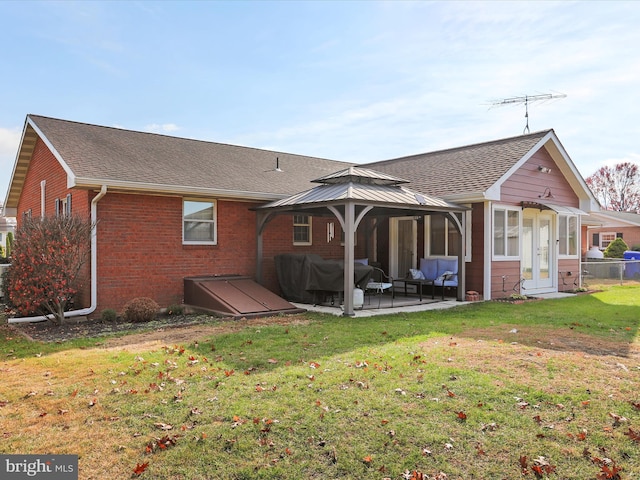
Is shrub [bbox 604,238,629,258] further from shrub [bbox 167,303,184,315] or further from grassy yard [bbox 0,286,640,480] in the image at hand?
shrub [bbox 167,303,184,315]

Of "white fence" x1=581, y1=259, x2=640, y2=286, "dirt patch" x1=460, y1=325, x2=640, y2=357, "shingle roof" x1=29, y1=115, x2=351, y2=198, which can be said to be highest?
"shingle roof" x1=29, y1=115, x2=351, y2=198

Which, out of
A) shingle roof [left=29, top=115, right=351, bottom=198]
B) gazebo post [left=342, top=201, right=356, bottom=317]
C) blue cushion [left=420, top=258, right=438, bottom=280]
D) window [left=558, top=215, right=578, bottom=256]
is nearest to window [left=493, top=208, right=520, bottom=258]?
blue cushion [left=420, top=258, right=438, bottom=280]

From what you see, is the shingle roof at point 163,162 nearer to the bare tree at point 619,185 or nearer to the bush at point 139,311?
the bush at point 139,311

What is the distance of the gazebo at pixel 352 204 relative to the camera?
10555mm

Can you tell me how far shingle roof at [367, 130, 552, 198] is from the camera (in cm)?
1362

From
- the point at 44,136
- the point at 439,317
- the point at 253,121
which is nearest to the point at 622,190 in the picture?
the point at 253,121

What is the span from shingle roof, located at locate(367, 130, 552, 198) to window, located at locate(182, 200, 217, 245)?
20.3 ft

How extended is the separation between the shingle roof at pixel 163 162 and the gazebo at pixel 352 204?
1.24m

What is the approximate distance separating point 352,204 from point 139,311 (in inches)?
195

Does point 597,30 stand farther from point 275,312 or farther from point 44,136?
point 44,136

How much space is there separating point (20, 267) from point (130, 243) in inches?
88.6

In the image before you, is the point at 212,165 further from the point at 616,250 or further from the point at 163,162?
the point at 616,250

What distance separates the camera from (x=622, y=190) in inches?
2160

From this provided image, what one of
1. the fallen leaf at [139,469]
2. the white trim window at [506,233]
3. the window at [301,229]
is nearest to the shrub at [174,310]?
the window at [301,229]
